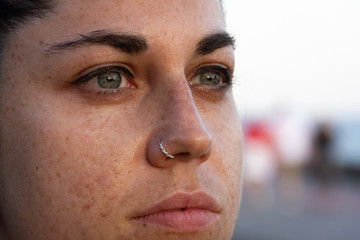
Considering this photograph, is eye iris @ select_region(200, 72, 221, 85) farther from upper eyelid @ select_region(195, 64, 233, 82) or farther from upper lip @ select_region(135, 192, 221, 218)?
upper lip @ select_region(135, 192, 221, 218)

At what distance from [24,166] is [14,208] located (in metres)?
0.18

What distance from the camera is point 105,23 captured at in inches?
78.6

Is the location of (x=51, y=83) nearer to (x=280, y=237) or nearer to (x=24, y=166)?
(x=24, y=166)

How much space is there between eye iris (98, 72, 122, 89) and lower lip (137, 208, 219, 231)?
0.52m

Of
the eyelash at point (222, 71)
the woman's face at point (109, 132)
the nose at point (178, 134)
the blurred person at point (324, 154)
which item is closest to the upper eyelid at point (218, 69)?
the eyelash at point (222, 71)

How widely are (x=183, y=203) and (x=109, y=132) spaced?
1.20 feet

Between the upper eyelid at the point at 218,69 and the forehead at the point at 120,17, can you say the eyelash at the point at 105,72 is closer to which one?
the forehead at the point at 120,17

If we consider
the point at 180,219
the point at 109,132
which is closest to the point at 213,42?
the point at 109,132

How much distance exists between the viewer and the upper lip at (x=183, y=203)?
1.90m

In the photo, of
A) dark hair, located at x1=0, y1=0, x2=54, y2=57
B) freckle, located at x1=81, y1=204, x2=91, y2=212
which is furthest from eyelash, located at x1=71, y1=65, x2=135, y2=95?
freckle, located at x1=81, y1=204, x2=91, y2=212

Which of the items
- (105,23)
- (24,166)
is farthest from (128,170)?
(105,23)

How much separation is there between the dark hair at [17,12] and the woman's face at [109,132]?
0.11ft

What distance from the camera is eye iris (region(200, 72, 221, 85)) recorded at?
7.64 feet

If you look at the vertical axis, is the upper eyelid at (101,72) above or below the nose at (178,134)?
above
